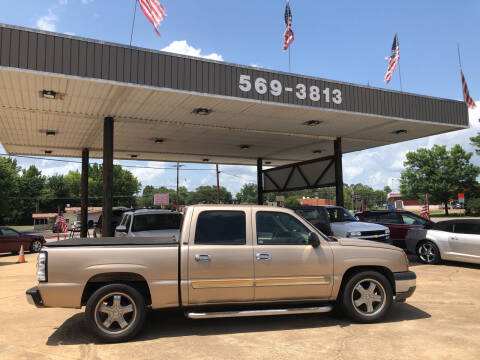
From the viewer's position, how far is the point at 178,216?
10883 mm

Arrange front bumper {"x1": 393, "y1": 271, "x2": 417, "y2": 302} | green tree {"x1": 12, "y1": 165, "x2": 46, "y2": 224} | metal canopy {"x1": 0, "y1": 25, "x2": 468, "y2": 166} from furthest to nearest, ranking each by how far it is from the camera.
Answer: green tree {"x1": 12, "y1": 165, "x2": 46, "y2": 224} → metal canopy {"x1": 0, "y1": 25, "x2": 468, "y2": 166} → front bumper {"x1": 393, "y1": 271, "x2": 417, "y2": 302}

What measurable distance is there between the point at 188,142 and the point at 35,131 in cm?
622

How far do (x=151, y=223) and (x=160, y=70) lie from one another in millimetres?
4087

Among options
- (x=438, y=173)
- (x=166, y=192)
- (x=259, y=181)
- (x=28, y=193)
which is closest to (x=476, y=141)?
(x=438, y=173)

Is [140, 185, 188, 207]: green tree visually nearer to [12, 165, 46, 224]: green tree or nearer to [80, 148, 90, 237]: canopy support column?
[12, 165, 46, 224]: green tree

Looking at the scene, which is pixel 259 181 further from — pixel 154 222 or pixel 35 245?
pixel 154 222

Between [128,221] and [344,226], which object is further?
[344,226]

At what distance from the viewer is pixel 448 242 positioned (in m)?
11.1

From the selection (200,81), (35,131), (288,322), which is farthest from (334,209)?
(35,131)

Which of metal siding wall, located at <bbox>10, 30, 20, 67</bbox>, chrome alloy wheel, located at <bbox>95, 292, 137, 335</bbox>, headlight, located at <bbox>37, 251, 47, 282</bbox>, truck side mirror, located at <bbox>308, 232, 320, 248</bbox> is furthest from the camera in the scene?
metal siding wall, located at <bbox>10, 30, 20, 67</bbox>

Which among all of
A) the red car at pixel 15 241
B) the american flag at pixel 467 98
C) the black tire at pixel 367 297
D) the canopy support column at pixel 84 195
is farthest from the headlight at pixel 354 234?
the red car at pixel 15 241

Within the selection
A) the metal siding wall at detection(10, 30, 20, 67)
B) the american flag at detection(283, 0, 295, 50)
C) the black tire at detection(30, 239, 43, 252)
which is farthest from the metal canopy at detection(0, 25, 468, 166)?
the black tire at detection(30, 239, 43, 252)

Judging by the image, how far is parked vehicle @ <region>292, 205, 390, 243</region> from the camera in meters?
11.0

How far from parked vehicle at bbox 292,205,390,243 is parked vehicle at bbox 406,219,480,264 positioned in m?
1.14
